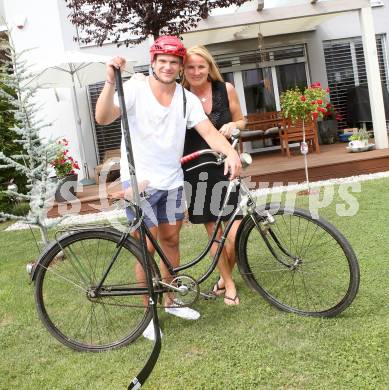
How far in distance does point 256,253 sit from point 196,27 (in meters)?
5.63

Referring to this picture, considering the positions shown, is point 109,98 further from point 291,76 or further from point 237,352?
point 291,76

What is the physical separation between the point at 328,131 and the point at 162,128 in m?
9.77

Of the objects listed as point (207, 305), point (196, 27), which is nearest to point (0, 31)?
point (196, 27)

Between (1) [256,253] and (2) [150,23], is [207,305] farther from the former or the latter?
(2) [150,23]

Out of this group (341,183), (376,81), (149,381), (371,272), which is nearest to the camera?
(149,381)

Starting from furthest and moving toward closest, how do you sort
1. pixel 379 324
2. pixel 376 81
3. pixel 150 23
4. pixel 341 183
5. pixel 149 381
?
pixel 376 81, pixel 341 183, pixel 150 23, pixel 379 324, pixel 149 381

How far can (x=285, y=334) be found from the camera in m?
2.91

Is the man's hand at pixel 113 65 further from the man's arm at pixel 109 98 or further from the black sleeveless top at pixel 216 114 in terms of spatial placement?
the black sleeveless top at pixel 216 114

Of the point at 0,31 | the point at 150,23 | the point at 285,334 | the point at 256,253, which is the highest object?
the point at 0,31

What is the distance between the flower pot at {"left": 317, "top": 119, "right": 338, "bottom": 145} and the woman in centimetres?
893

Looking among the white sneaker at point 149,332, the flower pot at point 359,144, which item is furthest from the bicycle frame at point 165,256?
the flower pot at point 359,144

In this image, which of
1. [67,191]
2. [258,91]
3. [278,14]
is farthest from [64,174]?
[258,91]

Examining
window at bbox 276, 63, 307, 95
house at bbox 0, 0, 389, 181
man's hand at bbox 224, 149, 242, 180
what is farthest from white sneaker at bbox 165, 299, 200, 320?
window at bbox 276, 63, 307, 95

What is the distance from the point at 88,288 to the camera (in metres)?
3.01
